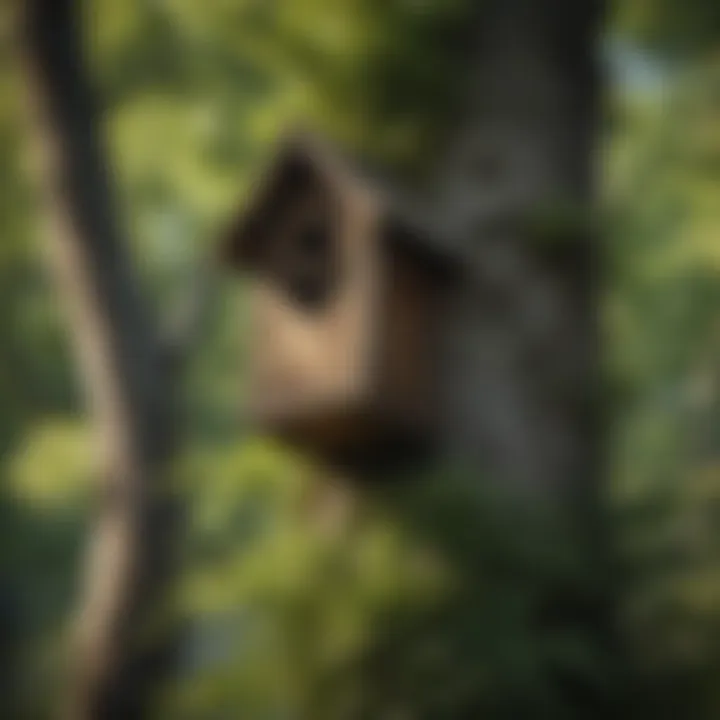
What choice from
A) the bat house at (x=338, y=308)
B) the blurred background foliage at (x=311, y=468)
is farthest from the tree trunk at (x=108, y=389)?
the bat house at (x=338, y=308)

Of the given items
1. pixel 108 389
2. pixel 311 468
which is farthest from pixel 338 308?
pixel 108 389

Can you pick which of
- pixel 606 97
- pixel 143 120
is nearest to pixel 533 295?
pixel 606 97

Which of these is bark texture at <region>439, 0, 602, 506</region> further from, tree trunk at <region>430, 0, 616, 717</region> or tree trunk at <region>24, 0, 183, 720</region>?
tree trunk at <region>24, 0, 183, 720</region>

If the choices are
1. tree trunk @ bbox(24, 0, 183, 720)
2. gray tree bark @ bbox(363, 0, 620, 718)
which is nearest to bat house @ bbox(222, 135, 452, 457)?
gray tree bark @ bbox(363, 0, 620, 718)

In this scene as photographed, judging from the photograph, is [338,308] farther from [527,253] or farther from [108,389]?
[108,389]

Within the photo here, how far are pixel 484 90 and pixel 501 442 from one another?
0.33 meters

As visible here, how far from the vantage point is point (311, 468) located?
3.80ft

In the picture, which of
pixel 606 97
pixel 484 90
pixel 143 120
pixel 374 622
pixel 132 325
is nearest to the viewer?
pixel 374 622

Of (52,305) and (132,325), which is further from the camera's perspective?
(52,305)

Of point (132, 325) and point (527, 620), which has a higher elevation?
point (132, 325)

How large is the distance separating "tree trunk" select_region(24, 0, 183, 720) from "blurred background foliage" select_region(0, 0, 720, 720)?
59 mm

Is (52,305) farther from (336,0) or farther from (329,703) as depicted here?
(329,703)

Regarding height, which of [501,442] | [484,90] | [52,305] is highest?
[52,305]

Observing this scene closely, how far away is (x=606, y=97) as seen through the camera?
4.51 ft
